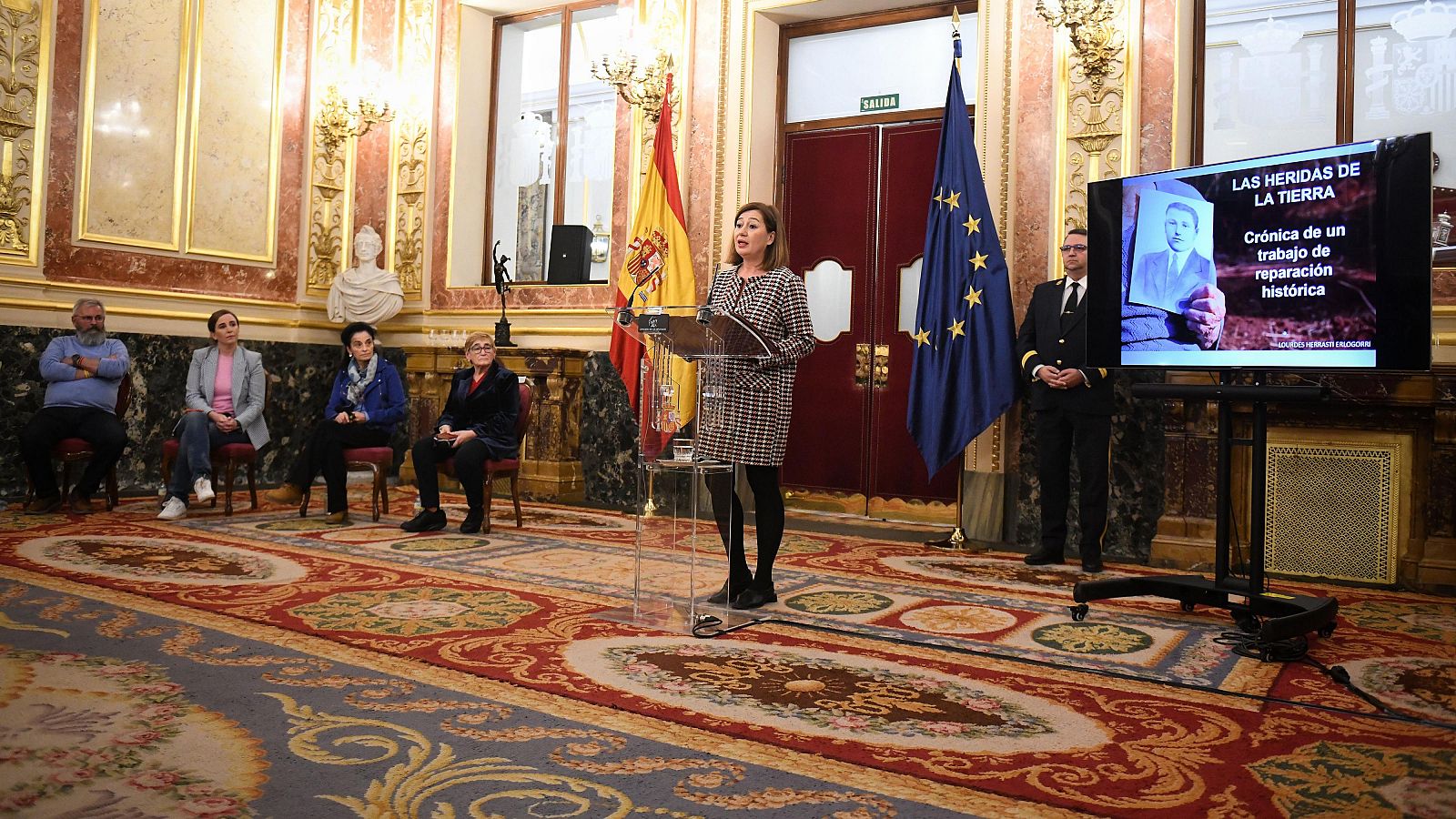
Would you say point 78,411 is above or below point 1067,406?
below

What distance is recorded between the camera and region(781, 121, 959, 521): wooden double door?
680 centimetres

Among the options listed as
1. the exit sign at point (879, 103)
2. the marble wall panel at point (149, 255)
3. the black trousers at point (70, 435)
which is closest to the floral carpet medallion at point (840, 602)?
the exit sign at point (879, 103)

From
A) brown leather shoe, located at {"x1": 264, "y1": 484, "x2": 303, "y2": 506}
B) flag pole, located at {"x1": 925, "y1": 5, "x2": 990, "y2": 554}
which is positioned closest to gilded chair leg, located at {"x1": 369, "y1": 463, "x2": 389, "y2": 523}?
brown leather shoe, located at {"x1": 264, "y1": 484, "x2": 303, "y2": 506}

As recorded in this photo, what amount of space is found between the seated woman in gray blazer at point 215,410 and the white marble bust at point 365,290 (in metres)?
1.62

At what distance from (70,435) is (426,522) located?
2.10 m

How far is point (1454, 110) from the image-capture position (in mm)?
5113

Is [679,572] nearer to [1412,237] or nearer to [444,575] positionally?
[444,575]

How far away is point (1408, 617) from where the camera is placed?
13.5 ft

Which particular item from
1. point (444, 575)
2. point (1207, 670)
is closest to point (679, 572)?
point (444, 575)

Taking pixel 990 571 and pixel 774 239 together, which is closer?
pixel 774 239

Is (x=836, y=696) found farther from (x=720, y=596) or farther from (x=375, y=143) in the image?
(x=375, y=143)

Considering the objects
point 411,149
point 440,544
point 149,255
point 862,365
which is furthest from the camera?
point 411,149

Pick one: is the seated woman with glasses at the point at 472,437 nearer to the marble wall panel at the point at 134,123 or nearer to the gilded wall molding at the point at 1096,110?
the marble wall panel at the point at 134,123

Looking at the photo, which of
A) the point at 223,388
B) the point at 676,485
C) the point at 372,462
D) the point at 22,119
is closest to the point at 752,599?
the point at 676,485
